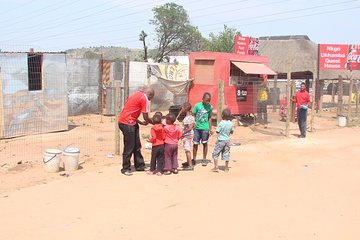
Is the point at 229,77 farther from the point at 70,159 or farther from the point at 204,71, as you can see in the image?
the point at 70,159

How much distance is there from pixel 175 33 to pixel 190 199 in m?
44.3

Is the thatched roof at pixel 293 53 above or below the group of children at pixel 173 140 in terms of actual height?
above

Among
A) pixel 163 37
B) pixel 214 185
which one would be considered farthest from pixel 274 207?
pixel 163 37

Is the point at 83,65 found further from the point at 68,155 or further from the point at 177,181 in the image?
the point at 177,181

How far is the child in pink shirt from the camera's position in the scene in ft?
27.1

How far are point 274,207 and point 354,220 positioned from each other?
1.04 metres

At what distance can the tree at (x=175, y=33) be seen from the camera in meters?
49.0

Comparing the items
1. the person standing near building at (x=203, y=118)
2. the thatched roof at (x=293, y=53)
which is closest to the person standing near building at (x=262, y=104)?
the person standing near building at (x=203, y=118)

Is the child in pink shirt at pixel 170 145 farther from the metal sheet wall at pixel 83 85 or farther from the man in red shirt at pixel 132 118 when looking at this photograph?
the metal sheet wall at pixel 83 85

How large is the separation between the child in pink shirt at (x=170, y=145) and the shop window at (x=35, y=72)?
719 centimetres

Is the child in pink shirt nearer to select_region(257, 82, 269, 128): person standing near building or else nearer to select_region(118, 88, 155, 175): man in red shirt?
select_region(118, 88, 155, 175): man in red shirt

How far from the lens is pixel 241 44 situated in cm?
2275

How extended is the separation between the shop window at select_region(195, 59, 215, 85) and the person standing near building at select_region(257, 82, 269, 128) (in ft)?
6.16

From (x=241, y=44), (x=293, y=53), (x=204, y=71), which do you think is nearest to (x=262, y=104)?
(x=204, y=71)
